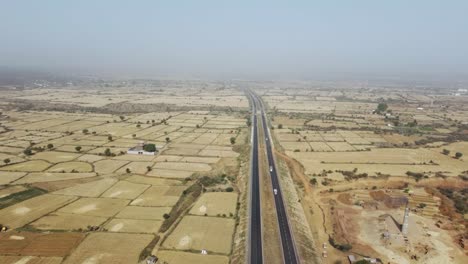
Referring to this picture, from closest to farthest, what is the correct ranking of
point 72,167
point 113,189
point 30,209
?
point 30,209 < point 113,189 < point 72,167

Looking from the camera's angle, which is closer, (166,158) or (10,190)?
(10,190)

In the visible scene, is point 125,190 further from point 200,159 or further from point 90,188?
point 200,159

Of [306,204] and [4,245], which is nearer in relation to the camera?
[4,245]

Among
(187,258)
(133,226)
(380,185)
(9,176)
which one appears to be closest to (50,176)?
(9,176)

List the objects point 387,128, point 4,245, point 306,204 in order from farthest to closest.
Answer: point 387,128, point 306,204, point 4,245

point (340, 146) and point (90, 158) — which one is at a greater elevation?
point (90, 158)

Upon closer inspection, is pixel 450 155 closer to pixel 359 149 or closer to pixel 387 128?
pixel 359 149

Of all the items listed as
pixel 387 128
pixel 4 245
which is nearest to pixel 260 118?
pixel 387 128

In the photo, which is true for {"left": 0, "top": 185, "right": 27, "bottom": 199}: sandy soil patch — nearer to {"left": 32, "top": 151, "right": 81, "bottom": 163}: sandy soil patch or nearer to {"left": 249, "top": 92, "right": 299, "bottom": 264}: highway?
{"left": 32, "top": 151, "right": 81, "bottom": 163}: sandy soil patch
